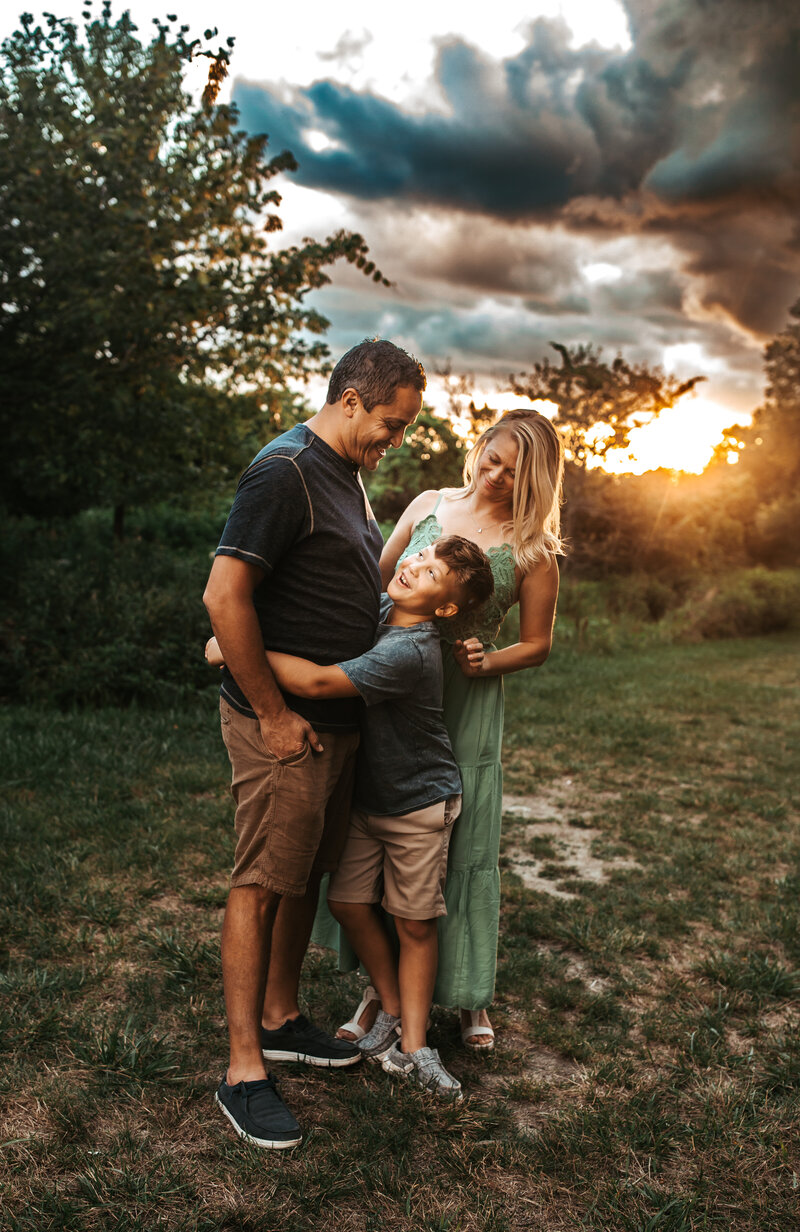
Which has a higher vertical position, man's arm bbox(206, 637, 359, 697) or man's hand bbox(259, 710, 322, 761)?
man's arm bbox(206, 637, 359, 697)

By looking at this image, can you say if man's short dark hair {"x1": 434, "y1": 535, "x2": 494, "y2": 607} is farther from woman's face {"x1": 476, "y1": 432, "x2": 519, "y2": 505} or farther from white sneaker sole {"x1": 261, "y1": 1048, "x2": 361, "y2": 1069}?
white sneaker sole {"x1": 261, "y1": 1048, "x2": 361, "y2": 1069}

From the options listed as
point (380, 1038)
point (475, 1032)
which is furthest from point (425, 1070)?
point (475, 1032)

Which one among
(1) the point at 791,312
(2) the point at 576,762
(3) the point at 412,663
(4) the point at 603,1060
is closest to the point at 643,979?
(4) the point at 603,1060

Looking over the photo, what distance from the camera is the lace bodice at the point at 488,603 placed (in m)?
2.89

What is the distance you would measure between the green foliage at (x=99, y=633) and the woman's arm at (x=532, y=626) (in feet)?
16.8

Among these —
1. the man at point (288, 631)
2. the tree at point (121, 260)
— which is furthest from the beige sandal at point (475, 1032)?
the tree at point (121, 260)

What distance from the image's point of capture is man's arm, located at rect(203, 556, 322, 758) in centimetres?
220

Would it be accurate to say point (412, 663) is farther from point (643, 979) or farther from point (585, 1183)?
point (643, 979)

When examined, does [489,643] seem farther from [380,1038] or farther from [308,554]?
[380,1038]

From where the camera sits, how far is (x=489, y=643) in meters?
3.02

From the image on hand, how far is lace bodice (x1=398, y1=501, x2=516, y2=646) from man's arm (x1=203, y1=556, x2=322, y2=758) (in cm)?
72

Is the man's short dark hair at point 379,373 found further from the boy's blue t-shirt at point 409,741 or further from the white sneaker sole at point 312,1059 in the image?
the white sneaker sole at point 312,1059

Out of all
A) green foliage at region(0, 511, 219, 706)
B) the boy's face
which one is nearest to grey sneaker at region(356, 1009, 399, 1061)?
the boy's face

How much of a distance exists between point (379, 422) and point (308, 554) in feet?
1.34
